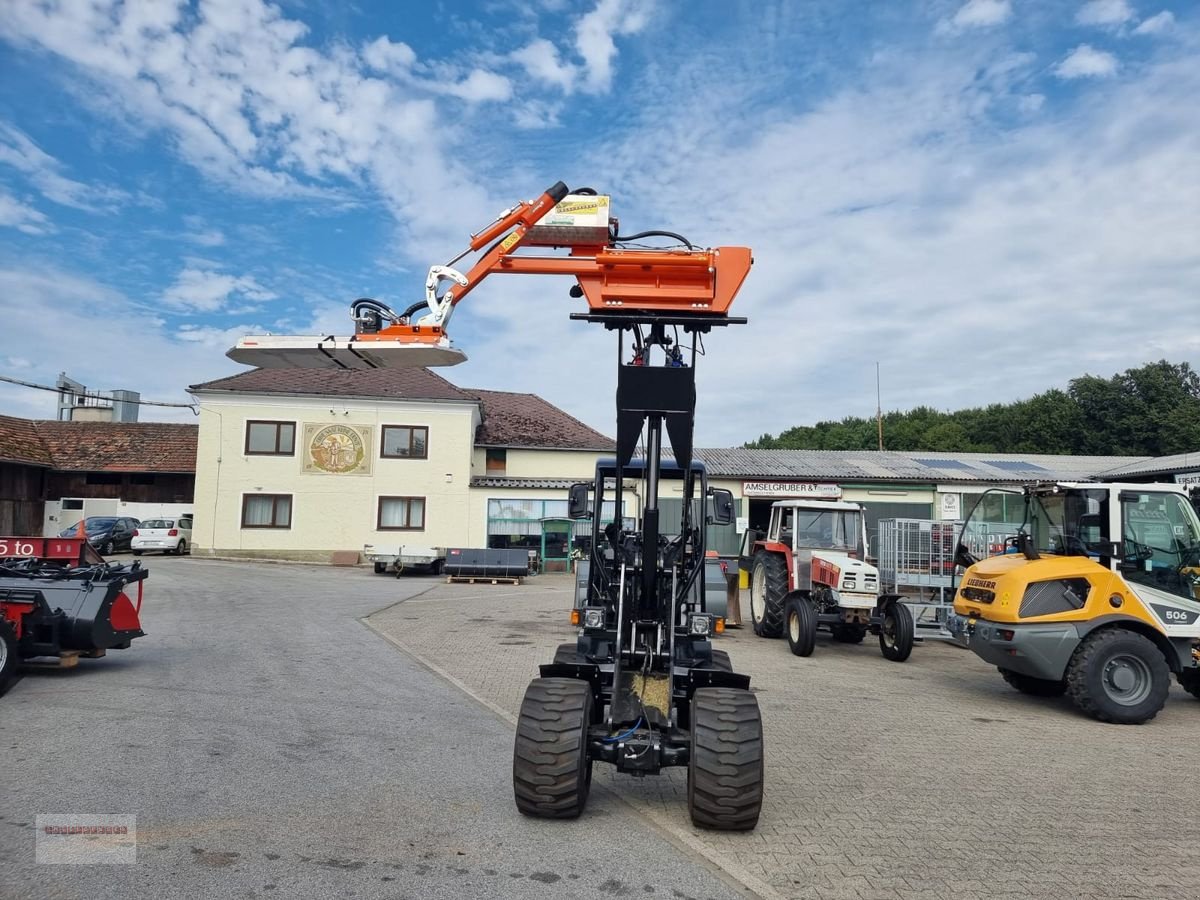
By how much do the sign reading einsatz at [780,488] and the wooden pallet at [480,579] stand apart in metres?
9.88

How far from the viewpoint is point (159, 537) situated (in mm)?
30875

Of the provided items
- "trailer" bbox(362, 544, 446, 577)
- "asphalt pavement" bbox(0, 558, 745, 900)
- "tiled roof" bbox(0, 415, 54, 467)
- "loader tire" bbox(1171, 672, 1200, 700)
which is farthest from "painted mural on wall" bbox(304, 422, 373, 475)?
"loader tire" bbox(1171, 672, 1200, 700)

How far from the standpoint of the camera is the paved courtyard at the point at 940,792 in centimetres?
443

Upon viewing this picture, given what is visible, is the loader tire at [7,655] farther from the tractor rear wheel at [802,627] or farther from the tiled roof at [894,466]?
the tiled roof at [894,466]

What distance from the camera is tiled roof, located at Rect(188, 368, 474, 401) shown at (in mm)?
30062

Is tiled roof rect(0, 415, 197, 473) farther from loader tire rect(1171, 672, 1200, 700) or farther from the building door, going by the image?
loader tire rect(1171, 672, 1200, 700)

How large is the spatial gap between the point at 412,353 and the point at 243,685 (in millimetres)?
4779

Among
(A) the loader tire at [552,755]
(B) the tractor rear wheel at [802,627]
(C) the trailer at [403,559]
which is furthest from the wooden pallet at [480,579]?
(A) the loader tire at [552,755]

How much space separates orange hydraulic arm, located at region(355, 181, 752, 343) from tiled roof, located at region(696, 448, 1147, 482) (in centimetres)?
2266

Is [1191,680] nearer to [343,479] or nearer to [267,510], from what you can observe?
→ [343,479]

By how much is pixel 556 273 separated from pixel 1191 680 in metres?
8.41

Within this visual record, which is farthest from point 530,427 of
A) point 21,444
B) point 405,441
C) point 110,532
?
point 21,444

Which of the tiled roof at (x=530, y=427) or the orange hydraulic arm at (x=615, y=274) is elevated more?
the tiled roof at (x=530, y=427)

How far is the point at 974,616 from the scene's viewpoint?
9109 mm
